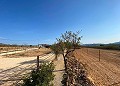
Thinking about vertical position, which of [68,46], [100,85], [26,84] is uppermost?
[68,46]

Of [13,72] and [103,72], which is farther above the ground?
[13,72]

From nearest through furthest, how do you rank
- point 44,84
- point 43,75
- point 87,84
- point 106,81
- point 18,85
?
point 44,84, point 43,75, point 18,85, point 87,84, point 106,81

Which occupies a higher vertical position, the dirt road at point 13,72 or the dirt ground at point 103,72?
the dirt road at point 13,72

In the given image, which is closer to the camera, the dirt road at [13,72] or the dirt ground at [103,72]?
the dirt road at [13,72]

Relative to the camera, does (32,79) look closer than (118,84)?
Yes

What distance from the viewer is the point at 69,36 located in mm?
19312

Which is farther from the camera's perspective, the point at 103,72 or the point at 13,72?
the point at 103,72

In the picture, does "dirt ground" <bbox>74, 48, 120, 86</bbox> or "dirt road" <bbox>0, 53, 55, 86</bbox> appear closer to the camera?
"dirt road" <bbox>0, 53, 55, 86</bbox>

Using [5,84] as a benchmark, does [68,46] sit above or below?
above

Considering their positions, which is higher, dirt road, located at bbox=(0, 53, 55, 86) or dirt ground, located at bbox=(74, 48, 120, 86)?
dirt road, located at bbox=(0, 53, 55, 86)

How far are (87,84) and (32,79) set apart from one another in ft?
17.1

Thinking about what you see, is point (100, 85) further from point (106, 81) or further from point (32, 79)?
point (32, 79)

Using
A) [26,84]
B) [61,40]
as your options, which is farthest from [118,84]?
[61,40]

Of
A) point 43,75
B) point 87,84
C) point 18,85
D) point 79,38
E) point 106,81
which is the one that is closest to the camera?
point 43,75
